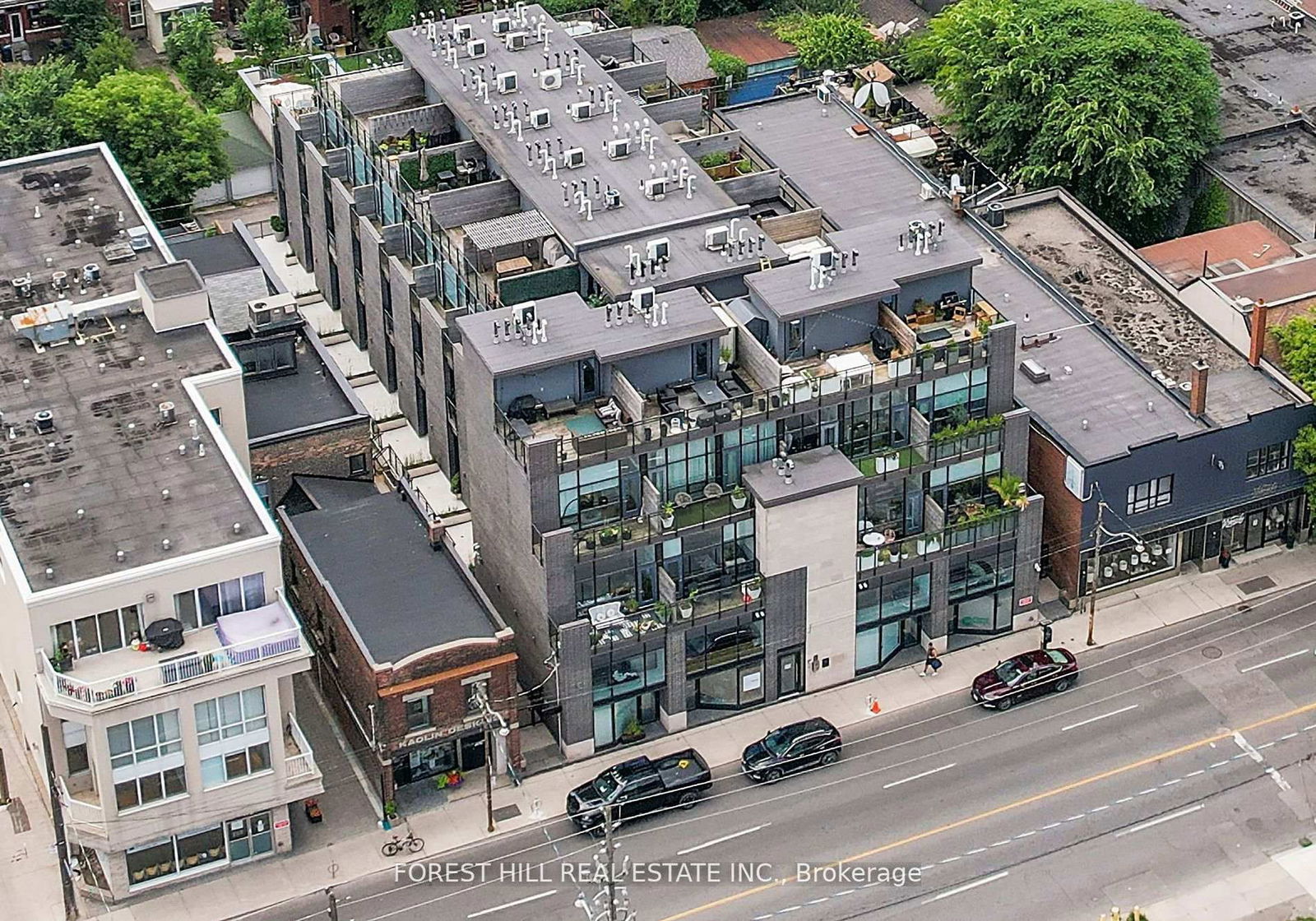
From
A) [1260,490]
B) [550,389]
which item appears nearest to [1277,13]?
[1260,490]

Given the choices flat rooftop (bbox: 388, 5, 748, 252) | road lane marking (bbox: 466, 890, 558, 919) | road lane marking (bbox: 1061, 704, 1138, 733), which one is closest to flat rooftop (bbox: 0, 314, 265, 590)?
road lane marking (bbox: 466, 890, 558, 919)

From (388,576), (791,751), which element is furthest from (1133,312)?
(388,576)

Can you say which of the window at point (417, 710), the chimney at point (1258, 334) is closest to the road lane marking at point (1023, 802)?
the window at point (417, 710)

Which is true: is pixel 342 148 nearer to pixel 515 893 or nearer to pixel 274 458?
pixel 274 458

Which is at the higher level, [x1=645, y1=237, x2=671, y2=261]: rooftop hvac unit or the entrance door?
[x1=645, y1=237, x2=671, y2=261]: rooftop hvac unit

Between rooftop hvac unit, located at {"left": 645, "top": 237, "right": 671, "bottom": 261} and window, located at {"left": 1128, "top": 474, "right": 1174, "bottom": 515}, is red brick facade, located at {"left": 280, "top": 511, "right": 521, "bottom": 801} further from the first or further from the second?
window, located at {"left": 1128, "top": 474, "right": 1174, "bottom": 515}

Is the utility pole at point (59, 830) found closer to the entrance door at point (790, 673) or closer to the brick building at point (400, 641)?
the brick building at point (400, 641)
